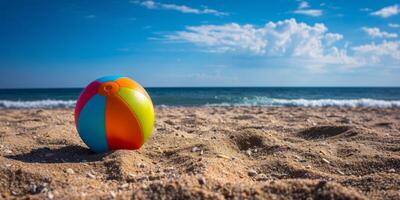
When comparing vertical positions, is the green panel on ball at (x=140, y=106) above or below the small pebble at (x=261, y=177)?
above

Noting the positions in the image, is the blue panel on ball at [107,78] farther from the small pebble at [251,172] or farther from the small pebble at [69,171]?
the small pebble at [251,172]

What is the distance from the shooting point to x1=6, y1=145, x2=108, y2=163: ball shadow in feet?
12.0

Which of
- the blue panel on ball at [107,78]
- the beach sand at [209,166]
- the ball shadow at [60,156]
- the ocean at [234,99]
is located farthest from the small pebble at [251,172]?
the ocean at [234,99]

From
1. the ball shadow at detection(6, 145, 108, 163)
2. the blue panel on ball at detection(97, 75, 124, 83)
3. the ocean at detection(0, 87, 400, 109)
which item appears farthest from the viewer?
the ocean at detection(0, 87, 400, 109)

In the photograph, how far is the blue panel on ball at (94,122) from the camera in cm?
368

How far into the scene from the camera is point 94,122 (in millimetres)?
3699

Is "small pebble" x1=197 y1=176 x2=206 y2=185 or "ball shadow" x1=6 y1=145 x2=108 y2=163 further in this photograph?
"ball shadow" x1=6 y1=145 x2=108 y2=163

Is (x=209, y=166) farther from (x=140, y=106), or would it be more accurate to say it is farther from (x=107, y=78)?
(x=107, y=78)

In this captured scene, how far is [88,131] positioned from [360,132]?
398 cm

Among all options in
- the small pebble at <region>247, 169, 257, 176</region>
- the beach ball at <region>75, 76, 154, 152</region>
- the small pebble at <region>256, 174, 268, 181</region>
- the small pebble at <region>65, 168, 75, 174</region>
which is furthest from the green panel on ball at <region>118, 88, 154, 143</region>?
the small pebble at <region>256, 174, 268, 181</region>

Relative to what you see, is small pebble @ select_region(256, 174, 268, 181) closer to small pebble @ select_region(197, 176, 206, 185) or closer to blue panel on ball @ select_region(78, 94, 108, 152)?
small pebble @ select_region(197, 176, 206, 185)

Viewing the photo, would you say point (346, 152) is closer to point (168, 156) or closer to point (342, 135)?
point (342, 135)

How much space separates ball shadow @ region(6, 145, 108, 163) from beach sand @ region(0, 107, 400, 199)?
11mm

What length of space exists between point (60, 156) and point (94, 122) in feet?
1.97
